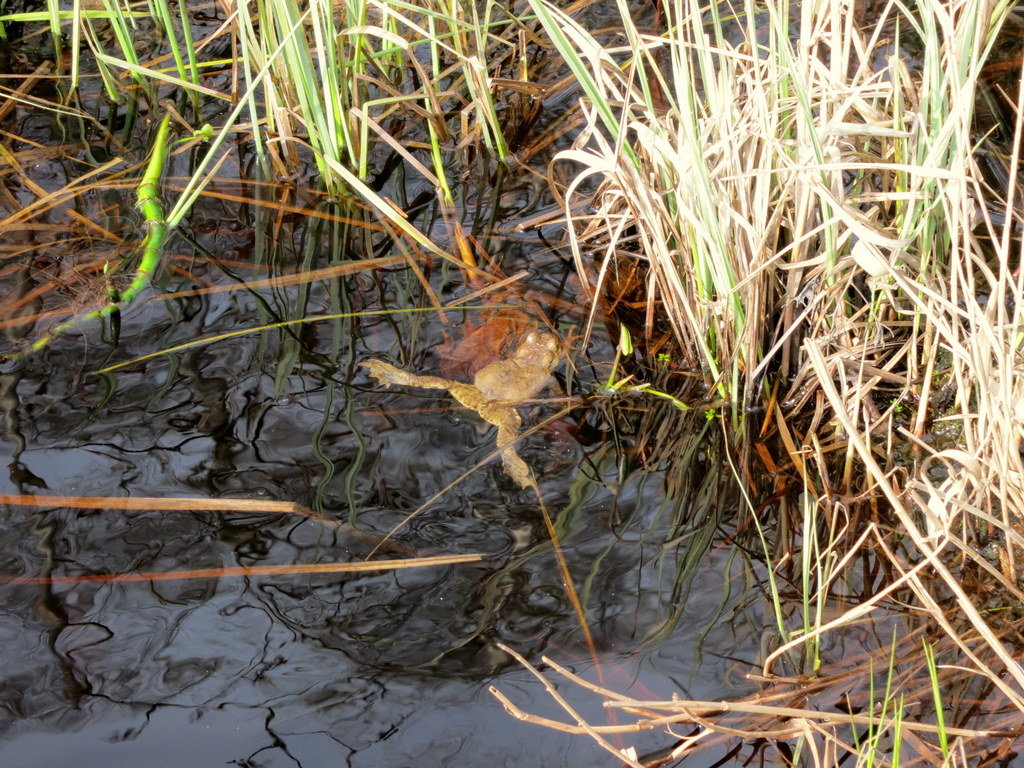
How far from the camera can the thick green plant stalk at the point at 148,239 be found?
201 cm

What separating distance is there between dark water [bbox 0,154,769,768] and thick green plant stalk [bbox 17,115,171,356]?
0.05 meters

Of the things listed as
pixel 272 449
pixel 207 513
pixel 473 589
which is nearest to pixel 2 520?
pixel 207 513

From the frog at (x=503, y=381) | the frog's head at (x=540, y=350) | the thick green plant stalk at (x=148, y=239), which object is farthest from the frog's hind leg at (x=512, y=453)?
the thick green plant stalk at (x=148, y=239)

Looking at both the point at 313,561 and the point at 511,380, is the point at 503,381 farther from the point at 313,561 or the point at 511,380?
the point at 313,561

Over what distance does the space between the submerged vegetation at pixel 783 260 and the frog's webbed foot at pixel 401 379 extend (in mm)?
263

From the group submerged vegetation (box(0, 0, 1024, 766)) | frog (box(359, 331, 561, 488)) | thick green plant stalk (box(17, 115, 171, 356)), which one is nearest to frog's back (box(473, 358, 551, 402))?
frog (box(359, 331, 561, 488))

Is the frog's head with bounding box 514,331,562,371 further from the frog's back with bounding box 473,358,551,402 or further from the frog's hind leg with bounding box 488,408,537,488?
the frog's hind leg with bounding box 488,408,537,488

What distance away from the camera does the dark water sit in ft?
4.39

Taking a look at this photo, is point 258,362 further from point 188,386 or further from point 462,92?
point 462,92

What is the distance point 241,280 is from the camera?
7.13ft

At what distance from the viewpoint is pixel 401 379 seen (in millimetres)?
1928

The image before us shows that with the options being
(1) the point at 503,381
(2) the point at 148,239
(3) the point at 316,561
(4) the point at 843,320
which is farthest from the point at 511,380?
(2) the point at 148,239

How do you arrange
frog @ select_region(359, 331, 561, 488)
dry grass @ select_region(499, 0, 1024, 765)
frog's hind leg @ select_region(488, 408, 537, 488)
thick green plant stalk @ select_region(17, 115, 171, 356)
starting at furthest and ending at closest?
thick green plant stalk @ select_region(17, 115, 171, 356) → frog @ select_region(359, 331, 561, 488) → frog's hind leg @ select_region(488, 408, 537, 488) → dry grass @ select_region(499, 0, 1024, 765)

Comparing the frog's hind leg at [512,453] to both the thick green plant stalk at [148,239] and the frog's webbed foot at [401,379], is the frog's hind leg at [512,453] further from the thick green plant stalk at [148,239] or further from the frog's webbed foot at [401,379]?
the thick green plant stalk at [148,239]
